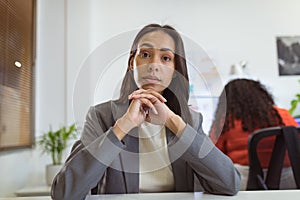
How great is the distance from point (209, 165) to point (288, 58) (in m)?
2.07

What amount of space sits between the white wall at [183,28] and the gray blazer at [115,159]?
1424 mm

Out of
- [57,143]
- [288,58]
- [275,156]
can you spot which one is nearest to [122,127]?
[275,156]

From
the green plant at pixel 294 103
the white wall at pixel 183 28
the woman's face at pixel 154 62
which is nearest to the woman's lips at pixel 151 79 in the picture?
the woman's face at pixel 154 62

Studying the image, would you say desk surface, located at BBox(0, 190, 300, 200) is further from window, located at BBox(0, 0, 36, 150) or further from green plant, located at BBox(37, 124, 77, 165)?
green plant, located at BBox(37, 124, 77, 165)

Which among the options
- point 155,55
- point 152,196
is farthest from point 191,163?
point 155,55

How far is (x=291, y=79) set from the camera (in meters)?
2.38

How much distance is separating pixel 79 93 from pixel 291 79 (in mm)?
2230

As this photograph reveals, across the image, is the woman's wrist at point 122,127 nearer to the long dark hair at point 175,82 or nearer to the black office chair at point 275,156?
the long dark hair at point 175,82

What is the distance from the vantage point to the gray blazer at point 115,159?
490mm

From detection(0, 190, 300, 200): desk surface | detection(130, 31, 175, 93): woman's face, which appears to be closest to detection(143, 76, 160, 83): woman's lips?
detection(130, 31, 175, 93): woman's face

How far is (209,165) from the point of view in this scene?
1.87 ft

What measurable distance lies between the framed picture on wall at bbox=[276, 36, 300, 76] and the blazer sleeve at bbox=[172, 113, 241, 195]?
78.2 inches

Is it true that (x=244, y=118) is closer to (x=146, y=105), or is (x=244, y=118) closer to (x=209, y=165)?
(x=209, y=165)

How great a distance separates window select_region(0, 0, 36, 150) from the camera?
4.28 ft
